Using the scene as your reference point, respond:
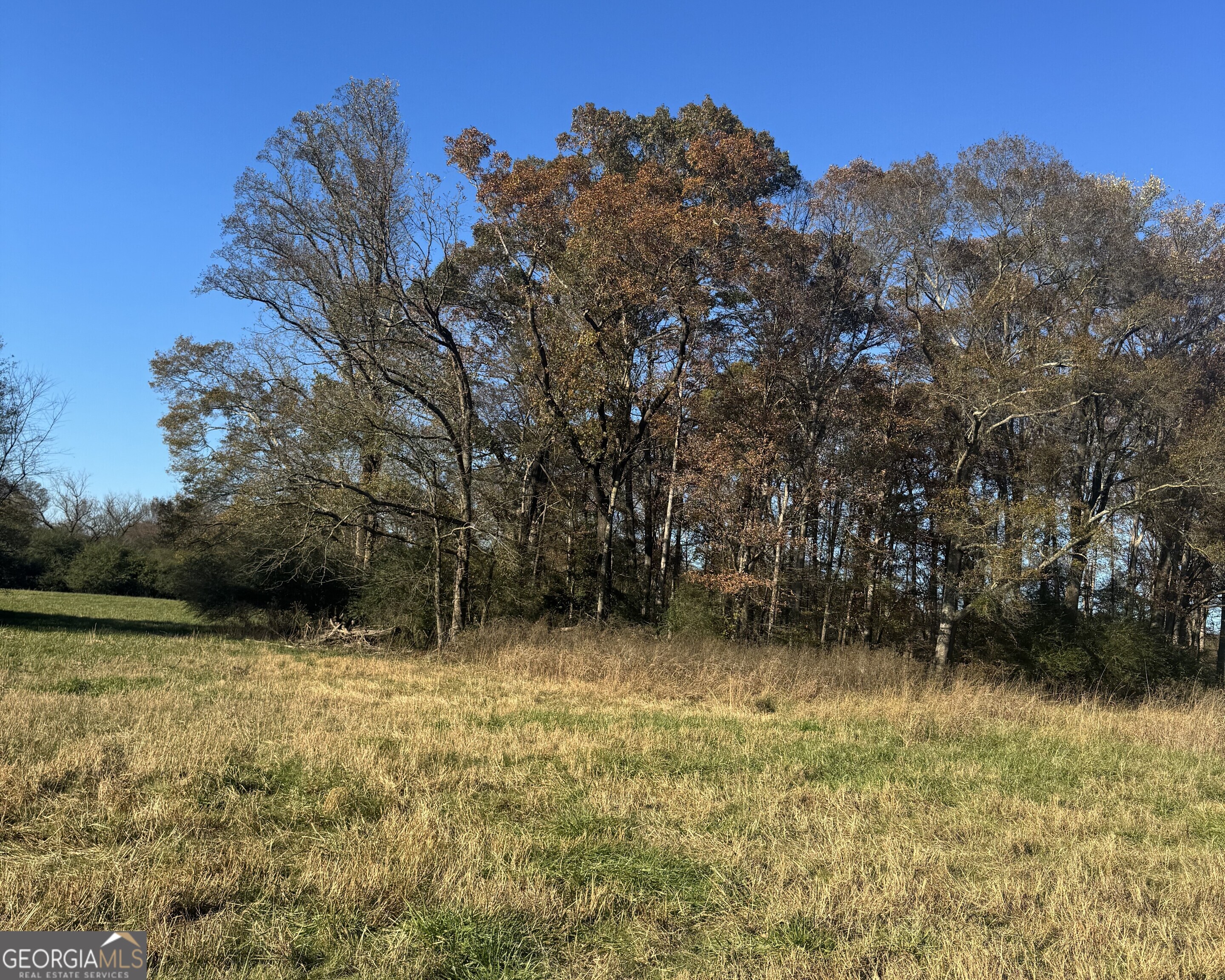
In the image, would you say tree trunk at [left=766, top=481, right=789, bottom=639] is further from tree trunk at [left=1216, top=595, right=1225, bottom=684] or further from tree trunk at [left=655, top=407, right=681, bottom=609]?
tree trunk at [left=1216, top=595, right=1225, bottom=684]

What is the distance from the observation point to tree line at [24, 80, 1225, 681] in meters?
20.2

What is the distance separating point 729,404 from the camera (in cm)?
2334

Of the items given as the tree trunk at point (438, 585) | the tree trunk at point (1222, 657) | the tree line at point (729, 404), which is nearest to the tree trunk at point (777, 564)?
the tree line at point (729, 404)

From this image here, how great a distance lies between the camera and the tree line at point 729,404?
20.2m

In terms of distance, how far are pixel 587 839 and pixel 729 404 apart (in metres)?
19.0

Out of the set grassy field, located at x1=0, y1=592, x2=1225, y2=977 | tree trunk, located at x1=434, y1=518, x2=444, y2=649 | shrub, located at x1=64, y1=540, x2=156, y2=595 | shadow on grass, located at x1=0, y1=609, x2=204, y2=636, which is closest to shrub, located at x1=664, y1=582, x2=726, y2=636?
tree trunk, located at x1=434, y1=518, x2=444, y2=649

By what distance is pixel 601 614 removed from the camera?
21156 mm

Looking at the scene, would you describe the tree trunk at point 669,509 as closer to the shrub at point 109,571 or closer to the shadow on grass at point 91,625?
the shadow on grass at point 91,625

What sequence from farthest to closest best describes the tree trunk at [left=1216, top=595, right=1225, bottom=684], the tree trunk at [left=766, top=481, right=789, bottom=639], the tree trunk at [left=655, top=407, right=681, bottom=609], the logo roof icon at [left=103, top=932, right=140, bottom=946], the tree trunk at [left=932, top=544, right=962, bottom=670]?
the tree trunk at [left=1216, top=595, right=1225, bottom=684] → the tree trunk at [left=932, top=544, right=962, bottom=670] → the tree trunk at [left=655, top=407, right=681, bottom=609] → the tree trunk at [left=766, top=481, right=789, bottom=639] → the logo roof icon at [left=103, top=932, right=140, bottom=946]

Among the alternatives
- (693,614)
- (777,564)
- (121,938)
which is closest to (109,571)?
(693,614)

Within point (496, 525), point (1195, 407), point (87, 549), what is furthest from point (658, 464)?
point (87, 549)

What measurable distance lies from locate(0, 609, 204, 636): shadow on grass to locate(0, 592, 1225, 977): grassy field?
9.89 m

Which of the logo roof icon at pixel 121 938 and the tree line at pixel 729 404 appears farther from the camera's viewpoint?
the tree line at pixel 729 404

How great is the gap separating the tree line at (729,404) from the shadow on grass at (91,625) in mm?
1962
